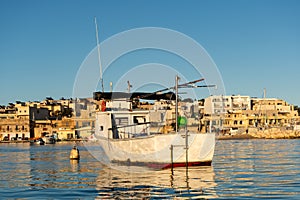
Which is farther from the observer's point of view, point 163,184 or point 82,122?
point 82,122

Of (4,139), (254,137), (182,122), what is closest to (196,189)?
(182,122)

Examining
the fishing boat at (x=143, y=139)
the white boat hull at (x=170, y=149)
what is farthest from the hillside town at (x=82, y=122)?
the white boat hull at (x=170, y=149)

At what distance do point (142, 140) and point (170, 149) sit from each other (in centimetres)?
196

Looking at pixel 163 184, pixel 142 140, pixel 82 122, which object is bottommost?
pixel 163 184

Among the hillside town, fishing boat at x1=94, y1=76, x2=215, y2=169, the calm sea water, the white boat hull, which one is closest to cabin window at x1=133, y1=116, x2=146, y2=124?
fishing boat at x1=94, y1=76, x2=215, y2=169

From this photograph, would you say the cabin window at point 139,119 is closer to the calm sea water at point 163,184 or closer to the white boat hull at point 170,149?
the white boat hull at point 170,149

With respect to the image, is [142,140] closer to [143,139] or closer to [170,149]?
[143,139]

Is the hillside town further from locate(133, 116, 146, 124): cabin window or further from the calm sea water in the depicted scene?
the calm sea water

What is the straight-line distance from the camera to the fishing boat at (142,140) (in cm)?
3105

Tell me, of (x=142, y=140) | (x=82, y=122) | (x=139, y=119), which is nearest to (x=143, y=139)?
(x=142, y=140)

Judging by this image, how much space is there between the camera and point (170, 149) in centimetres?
3097

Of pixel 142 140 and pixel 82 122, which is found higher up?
pixel 142 140

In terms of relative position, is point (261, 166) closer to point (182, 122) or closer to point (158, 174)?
point (182, 122)

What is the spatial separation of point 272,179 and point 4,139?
133122 mm
